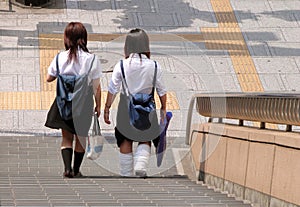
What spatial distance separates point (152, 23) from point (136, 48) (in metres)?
8.67

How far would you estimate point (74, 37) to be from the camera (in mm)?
8750

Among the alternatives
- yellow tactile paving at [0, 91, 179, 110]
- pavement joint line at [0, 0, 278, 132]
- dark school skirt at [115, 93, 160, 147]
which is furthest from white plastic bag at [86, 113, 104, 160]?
pavement joint line at [0, 0, 278, 132]

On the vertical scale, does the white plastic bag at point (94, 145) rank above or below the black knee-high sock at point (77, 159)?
above

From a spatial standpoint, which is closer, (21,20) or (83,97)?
(83,97)

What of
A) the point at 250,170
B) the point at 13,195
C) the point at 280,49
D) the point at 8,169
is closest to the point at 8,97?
the point at 8,169

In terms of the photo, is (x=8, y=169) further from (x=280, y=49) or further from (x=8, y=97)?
(x=280, y=49)

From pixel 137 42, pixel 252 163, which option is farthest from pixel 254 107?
pixel 137 42

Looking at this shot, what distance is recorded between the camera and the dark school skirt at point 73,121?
8836 millimetres

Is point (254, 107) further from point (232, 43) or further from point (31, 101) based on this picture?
point (232, 43)

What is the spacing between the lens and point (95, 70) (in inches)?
345

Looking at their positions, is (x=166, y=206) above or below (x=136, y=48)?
below

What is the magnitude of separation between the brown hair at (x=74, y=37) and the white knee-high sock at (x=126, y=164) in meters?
1.06

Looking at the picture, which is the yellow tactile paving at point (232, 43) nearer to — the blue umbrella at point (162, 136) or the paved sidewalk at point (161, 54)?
the paved sidewalk at point (161, 54)

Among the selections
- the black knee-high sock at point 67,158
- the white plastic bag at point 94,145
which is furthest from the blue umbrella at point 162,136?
the black knee-high sock at point 67,158
